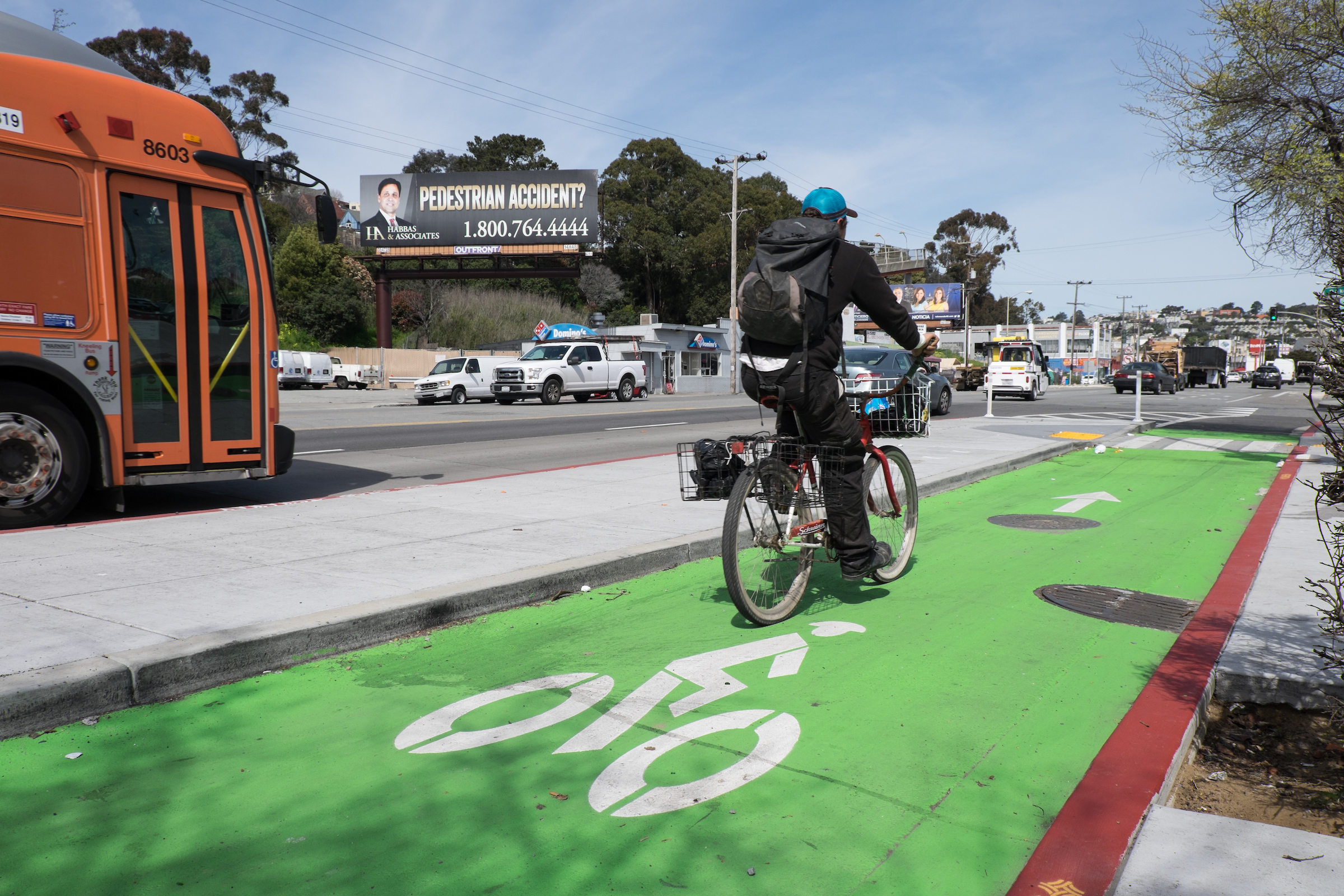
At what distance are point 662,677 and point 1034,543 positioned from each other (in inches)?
169

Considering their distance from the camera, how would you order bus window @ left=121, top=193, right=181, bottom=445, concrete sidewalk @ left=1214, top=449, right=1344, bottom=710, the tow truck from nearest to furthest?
concrete sidewalk @ left=1214, top=449, right=1344, bottom=710 < bus window @ left=121, top=193, right=181, bottom=445 < the tow truck

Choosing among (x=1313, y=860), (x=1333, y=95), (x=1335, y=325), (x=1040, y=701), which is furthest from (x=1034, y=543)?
(x=1333, y=95)

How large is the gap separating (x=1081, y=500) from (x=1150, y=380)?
4103cm

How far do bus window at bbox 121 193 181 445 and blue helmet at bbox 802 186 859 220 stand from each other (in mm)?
5779

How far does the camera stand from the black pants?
15.3 feet

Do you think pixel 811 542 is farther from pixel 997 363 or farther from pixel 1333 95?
pixel 997 363

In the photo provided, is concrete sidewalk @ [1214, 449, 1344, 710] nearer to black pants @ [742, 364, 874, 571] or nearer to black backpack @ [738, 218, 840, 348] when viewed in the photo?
black pants @ [742, 364, 874, 571]

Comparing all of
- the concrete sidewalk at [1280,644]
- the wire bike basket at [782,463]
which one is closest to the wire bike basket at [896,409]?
the wire bike basket at [782,463]

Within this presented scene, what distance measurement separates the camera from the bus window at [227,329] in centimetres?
812

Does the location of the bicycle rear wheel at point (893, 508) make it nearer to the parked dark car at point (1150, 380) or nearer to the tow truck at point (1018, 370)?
the tow truck at point (1018, 370)

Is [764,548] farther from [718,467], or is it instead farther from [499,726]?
[499,726]

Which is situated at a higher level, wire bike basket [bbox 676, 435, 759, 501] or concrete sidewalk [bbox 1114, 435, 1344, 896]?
wire bike basket [bbox 676, 435, 759, 501]

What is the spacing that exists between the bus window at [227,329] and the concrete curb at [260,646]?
417 centimetres

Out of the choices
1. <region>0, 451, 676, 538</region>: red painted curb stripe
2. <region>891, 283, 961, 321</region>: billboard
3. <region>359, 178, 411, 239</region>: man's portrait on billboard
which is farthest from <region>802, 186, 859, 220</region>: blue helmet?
<region>891, 283, 961, 321</region>: billboard
